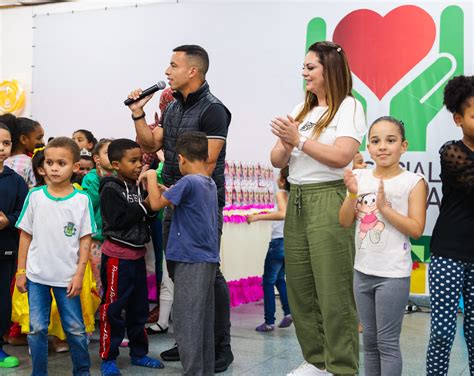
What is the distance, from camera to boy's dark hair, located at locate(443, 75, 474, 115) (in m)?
2.58

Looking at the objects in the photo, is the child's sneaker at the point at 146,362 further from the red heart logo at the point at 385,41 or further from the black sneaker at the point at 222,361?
the red heart logo at the point at 385,41

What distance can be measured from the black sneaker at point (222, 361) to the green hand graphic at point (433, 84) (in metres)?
2.84

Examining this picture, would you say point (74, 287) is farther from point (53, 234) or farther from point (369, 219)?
point (369, 219)

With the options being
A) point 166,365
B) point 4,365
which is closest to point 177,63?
point 166,365

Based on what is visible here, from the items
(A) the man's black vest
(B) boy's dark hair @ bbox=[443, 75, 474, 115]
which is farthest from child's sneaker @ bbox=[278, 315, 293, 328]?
(B) boy's dark hair @ bbox=[443, 75, 474, 115]

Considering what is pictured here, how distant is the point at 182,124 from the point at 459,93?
1.33 meters

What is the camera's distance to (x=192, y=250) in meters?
2.85

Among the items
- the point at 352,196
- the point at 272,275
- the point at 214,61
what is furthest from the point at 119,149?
the point at 214,61

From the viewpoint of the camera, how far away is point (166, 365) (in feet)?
11.4

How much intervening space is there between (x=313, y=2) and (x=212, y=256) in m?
3.58

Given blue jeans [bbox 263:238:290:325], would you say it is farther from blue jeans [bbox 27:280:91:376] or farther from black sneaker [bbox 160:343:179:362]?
blue jeans [bbox 27:280:91:376]

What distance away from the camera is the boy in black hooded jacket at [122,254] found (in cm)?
329

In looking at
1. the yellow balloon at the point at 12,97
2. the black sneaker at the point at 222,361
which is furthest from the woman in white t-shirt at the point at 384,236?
the yellow balloon at the point at 12,97

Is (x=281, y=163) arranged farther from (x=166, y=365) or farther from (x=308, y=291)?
(x=166, y=365)
